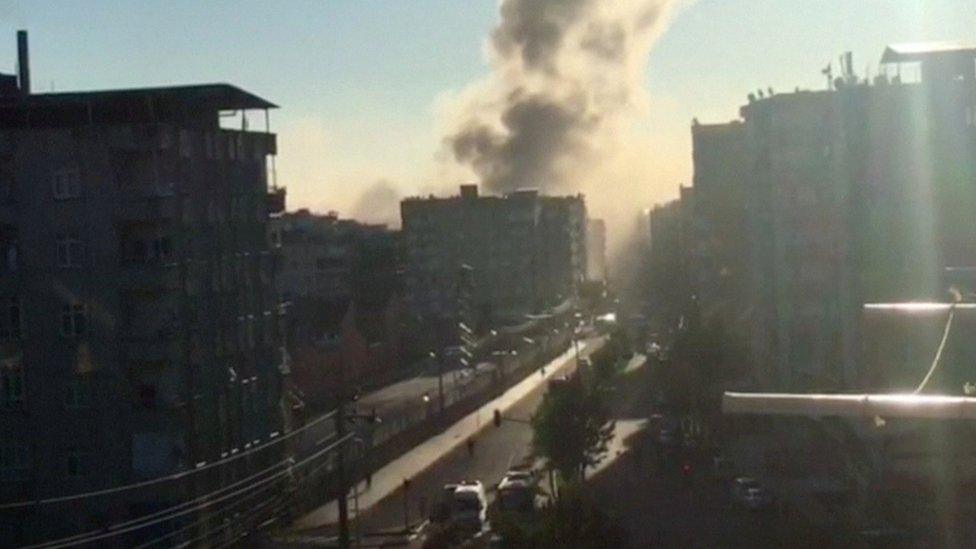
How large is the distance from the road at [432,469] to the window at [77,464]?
8.53 feet

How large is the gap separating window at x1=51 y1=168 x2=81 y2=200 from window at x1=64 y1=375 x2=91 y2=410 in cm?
220

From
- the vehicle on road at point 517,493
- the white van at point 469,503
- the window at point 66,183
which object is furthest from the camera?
the vehicle on road at point 517,493

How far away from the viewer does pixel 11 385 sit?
19656mm

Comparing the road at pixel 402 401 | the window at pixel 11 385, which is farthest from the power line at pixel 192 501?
the window at pixel 11 385

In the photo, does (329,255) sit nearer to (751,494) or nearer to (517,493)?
(517,493)

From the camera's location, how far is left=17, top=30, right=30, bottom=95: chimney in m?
23.0

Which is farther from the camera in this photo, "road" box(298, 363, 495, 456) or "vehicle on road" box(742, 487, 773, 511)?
"road" box(298, 363, 495, 456)

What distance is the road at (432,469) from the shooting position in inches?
826

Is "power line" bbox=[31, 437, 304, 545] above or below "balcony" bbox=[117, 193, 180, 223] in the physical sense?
below

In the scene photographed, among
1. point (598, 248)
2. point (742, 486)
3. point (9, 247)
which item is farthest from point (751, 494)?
point (598, 248)

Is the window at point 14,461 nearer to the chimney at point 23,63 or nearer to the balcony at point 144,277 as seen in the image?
the balcony at point 144,277

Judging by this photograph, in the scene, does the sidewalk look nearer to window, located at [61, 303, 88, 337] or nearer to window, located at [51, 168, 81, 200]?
window, located at [61, 303, 88, 337]

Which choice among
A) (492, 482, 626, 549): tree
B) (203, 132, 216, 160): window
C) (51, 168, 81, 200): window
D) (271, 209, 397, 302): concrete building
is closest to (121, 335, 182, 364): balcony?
(51, 168, 81, 200): window

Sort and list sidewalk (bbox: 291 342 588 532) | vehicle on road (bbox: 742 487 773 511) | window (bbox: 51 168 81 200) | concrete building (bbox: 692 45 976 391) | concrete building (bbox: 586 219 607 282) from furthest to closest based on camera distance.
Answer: concrete building (bbox: 586 219 607 282) → concrete building (bbox: 692 45 976 391) → sidewalk (bbox: 291 342 588 532) → window (bbox: 51 168 81 200) → vehicle on road (bbox: 742 487 773 511)
